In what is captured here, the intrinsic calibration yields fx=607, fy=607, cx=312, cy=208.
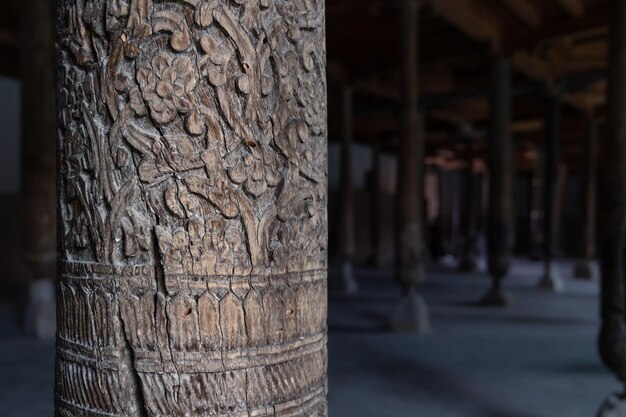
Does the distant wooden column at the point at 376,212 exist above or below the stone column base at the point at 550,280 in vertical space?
above

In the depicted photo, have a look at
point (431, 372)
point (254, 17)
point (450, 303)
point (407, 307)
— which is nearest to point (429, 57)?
point (450, 303)

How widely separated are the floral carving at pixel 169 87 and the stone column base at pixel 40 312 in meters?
5.74

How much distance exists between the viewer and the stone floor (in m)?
4.33

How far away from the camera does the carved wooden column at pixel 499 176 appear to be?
9.27 meters

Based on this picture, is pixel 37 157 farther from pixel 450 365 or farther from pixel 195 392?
pixel 195 392

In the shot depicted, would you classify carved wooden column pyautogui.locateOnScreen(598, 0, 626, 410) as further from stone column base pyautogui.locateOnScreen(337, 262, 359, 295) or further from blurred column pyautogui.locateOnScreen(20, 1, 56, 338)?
stone column base pyautogui.locateOnScreen(337, 262, 359, 295)

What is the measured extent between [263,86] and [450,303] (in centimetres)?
873

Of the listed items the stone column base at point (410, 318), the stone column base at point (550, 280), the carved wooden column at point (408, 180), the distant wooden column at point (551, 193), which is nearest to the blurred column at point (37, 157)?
the stone column base at point (410, 318)

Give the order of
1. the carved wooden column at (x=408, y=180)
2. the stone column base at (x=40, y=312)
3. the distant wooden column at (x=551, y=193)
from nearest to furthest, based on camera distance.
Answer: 1. the stone column base at (x=40, y=312)
2. the carved wooden column at (x=408, y=180)
3. the distant wooden column at (x=551, y=193)

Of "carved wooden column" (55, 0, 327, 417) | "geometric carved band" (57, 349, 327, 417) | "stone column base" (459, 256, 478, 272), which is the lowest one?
"stone column base" (459, 256, 478, 272)

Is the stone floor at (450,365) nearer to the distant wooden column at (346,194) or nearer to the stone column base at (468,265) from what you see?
the distant wooden column at (346,194)

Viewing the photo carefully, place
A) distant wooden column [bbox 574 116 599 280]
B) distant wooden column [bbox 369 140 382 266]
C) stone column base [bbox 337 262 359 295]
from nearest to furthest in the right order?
stone column base [bbox 337 262 359 295] → distant wooden column [bbox 574 116 599 280] → distant wooden column [bbox 369 140 382 266]

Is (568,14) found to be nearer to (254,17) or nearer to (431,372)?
(431,372)

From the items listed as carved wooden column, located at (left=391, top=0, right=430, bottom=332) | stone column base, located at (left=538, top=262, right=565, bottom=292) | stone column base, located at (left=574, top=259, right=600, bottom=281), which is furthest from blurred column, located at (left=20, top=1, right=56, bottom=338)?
stone column base, located at (left=574, top=259, right=600, bottom=281)
